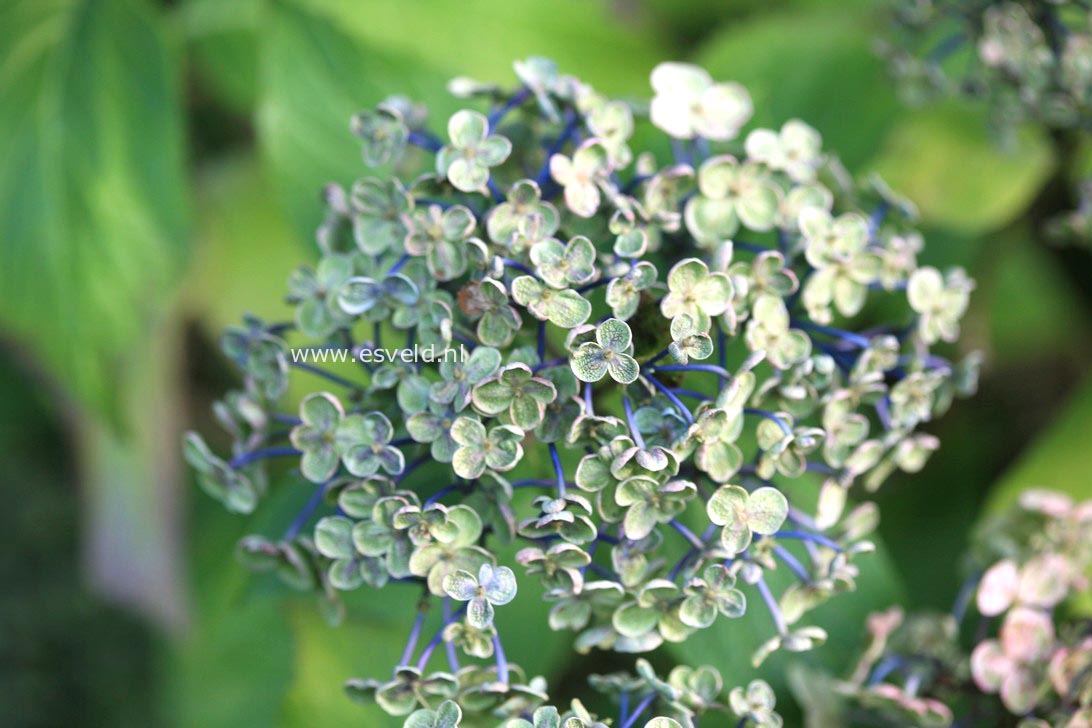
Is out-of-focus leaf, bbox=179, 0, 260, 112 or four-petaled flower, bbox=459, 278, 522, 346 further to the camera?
out-of-focus leaf, bbox=179, 0, 260, 112

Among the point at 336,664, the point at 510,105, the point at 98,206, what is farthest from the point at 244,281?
the point at 510,105

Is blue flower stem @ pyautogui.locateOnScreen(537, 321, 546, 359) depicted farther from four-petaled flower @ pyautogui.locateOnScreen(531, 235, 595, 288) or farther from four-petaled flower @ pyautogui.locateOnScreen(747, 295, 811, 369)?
four-petaled flower @ pyautogui.locateOnScreen(747, 295, 811, 369)

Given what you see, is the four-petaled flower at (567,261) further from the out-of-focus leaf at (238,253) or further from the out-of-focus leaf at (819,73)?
the out-of-focus leaf at (238,253)

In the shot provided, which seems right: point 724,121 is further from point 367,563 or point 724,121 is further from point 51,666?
point 51,666

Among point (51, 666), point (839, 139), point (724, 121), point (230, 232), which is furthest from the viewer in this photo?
point (51, 666)

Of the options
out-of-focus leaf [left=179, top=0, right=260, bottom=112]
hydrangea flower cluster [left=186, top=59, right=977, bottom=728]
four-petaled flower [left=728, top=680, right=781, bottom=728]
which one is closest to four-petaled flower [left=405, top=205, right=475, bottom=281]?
hydrangea flower cluster [left=186, top=59, right=977, bottom=728]

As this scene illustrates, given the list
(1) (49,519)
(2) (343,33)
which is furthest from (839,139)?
(1) (49,519)

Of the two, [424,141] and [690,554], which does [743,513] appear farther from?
[424,141]
